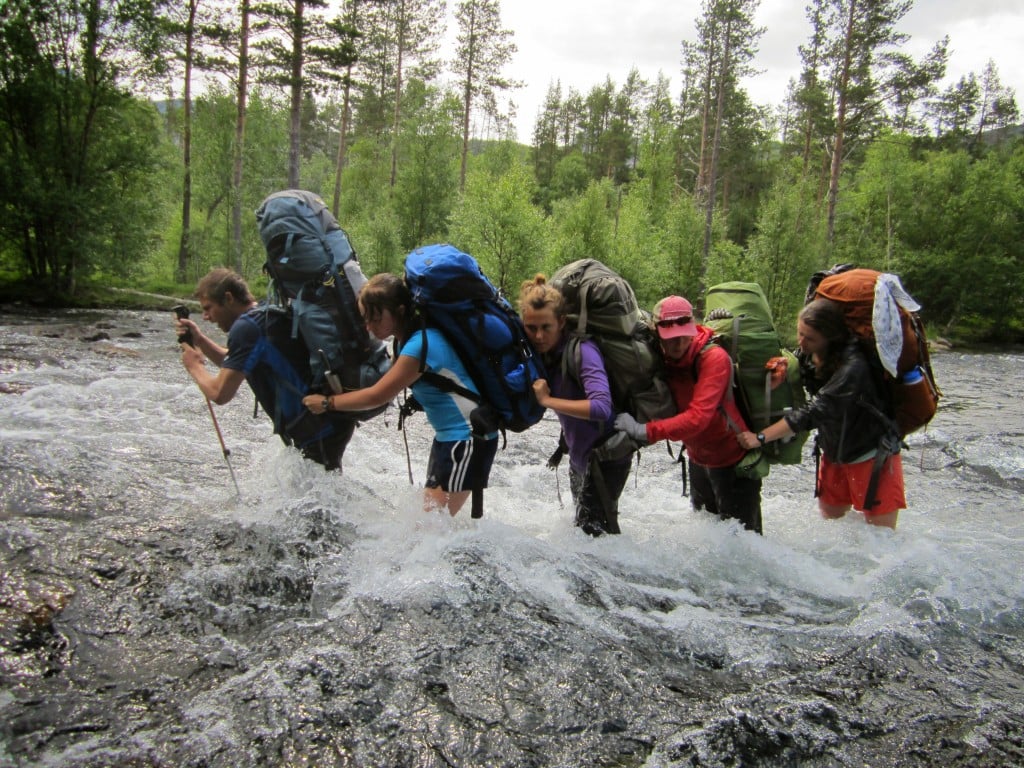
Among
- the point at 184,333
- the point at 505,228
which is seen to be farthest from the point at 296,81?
the point at 184,333

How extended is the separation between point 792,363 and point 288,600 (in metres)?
3.78

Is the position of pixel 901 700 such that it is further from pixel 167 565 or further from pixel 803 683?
pixel 167 565

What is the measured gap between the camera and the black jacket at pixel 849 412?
4160mm

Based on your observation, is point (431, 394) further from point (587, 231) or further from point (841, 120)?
point (841, 120)

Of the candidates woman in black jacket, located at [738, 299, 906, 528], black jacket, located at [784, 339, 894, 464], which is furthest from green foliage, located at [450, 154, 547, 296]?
black jacket, located at [784, 339, 894, 464]

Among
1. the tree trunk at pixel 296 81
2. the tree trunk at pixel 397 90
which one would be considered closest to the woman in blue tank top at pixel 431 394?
the tree trunk at pixel 296 81

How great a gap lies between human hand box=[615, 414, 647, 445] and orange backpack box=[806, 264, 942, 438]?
1.59m

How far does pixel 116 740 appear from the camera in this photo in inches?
104

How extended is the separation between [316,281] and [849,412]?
3806 mm

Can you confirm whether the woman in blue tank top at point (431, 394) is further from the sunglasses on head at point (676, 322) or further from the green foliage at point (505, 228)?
the green foliage at point (505, 228)

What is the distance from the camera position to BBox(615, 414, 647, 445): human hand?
393 centimetres

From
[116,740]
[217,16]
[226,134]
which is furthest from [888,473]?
[226,134]

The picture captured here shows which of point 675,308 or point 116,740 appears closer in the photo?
point 116,740

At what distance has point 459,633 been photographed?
3656 millimetres
